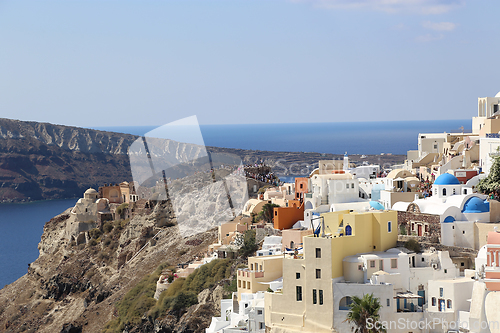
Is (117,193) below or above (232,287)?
above

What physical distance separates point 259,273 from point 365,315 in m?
7.92

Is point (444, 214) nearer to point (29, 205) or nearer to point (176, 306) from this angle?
point (176, 306)

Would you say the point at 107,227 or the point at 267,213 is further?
the point at 107,227

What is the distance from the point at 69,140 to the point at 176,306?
14610 cm

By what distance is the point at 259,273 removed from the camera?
30266 millimetres

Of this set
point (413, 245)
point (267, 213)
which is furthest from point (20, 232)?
point (413, 245)

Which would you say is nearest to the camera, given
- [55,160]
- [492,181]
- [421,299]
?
[421,299]

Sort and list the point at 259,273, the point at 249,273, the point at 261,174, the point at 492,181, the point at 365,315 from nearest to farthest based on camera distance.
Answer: the point at 365,315 → the point at 259,273 → the point at 249,273 → the point at 492,181 → the point at 261,174

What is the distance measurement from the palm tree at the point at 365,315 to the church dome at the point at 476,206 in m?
8.24

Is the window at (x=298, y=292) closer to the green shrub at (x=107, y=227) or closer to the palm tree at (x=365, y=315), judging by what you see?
the palm tree at (x=365, y=315)

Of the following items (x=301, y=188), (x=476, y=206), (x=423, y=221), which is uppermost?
(x=476, y=206)

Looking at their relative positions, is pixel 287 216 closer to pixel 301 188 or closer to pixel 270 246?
pixel 301 188

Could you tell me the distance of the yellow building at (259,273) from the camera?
30.2 m

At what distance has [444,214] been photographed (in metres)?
29.2
